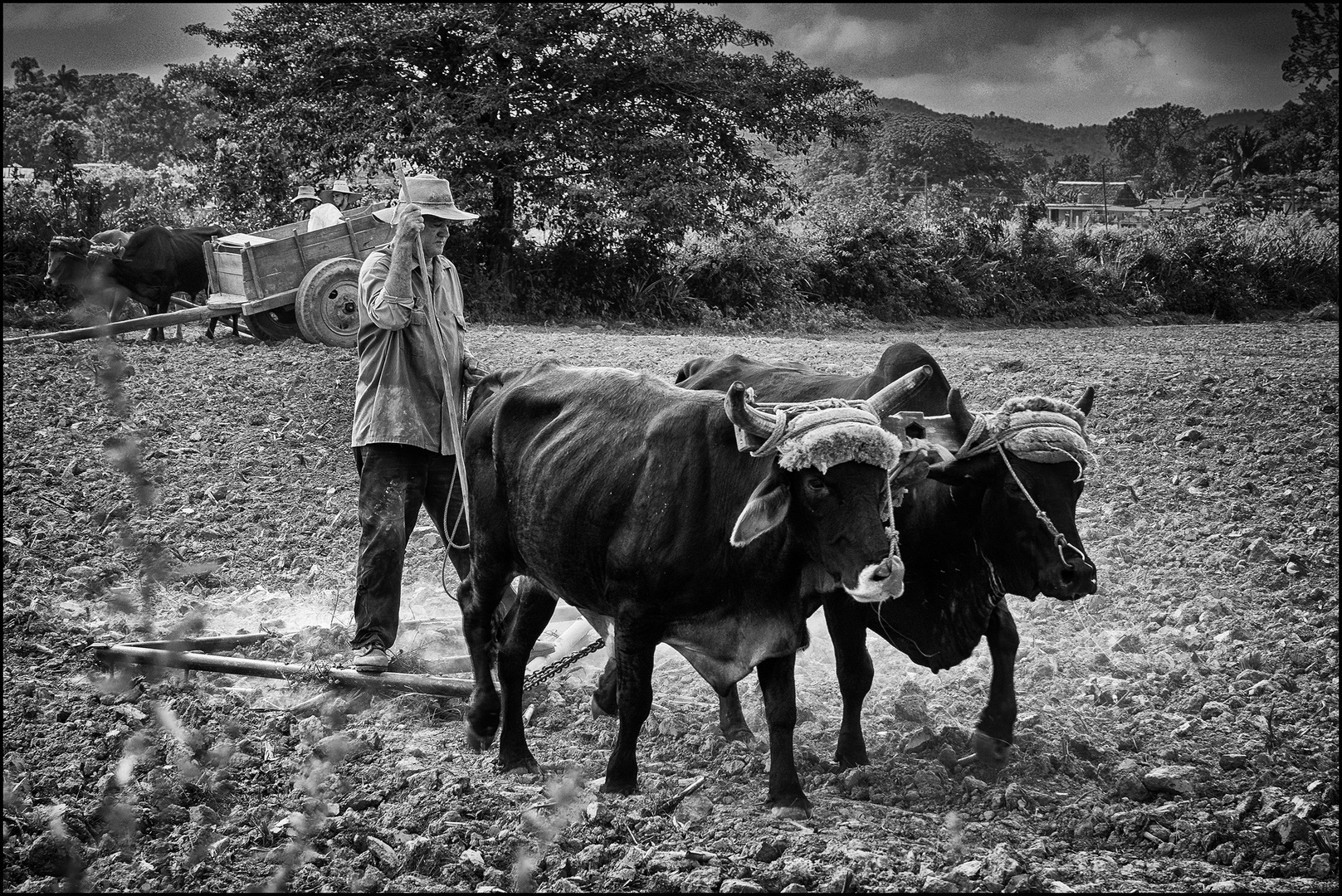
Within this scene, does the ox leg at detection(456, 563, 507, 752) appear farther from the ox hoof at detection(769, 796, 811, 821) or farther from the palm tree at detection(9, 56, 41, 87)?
the palm tree at detection(9, 56, 41, 87)

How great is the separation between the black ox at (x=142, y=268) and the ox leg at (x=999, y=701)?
11.8 meters

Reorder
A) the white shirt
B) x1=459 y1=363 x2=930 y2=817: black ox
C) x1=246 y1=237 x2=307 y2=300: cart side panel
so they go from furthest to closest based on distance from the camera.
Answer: the white shirt, x1=246 y1=237 x2=307 y2=300: cart side panel, x1=459 y1=363 x2=930 y2=817: black ox

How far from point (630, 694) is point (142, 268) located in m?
12.7

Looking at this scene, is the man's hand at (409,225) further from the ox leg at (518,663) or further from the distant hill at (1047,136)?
the distant hill at (1047,136)

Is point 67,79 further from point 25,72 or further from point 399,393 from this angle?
point 399,393

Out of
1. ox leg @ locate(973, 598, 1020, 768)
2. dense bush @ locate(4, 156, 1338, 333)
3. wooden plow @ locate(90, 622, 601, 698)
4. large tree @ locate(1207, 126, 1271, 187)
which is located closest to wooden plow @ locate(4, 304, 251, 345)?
dense bush @ locate(4, 156, 1338, 333)

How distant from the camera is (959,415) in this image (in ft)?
15.5

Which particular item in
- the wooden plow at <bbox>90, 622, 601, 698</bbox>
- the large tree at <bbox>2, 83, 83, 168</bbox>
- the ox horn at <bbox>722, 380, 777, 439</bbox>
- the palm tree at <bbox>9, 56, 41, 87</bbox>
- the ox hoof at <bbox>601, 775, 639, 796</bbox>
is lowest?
the ox hoof at <bbox>601, 775, 639, 796</bbox>

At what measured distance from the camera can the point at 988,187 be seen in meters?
45.9

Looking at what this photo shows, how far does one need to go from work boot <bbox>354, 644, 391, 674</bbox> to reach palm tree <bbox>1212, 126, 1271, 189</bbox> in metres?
34.4

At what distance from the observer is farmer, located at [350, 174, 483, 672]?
17.9 feet

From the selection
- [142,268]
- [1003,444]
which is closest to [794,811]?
[1003,444]

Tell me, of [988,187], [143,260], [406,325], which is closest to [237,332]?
[143,260]

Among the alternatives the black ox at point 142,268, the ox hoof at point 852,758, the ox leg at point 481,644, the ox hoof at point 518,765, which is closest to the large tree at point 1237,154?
the black ox at point 142,268
